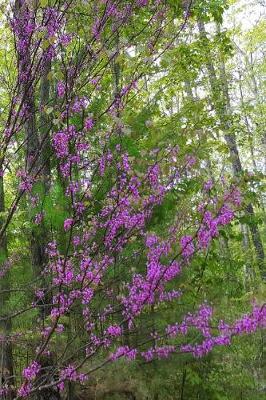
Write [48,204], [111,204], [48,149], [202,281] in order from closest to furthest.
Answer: [111,204] → [48,204] → [48,149] → [202,281]

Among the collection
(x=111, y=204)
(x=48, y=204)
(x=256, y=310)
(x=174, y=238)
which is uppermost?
(x=48, y=204)

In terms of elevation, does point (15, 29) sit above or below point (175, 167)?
above

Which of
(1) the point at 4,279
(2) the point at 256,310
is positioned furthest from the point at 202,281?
(2) the point at 256,310

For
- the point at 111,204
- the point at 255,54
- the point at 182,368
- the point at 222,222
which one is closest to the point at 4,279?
the point at 182,368

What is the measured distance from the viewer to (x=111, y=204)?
3479 mm

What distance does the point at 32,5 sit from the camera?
2588 millimetres

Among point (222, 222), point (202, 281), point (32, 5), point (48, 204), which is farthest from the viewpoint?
point (202, 281)

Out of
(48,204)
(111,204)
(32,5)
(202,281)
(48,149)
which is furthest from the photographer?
(202,281)

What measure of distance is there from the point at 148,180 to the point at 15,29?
133 centimetres

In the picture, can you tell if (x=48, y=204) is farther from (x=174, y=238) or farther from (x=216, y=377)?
(x=216, y=377)

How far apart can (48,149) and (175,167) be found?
115 inches

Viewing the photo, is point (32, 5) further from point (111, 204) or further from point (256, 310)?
point (256, 310)

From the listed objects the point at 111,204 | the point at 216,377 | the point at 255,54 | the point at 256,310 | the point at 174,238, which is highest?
the point at 255,54

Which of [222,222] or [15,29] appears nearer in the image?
[15,29]
